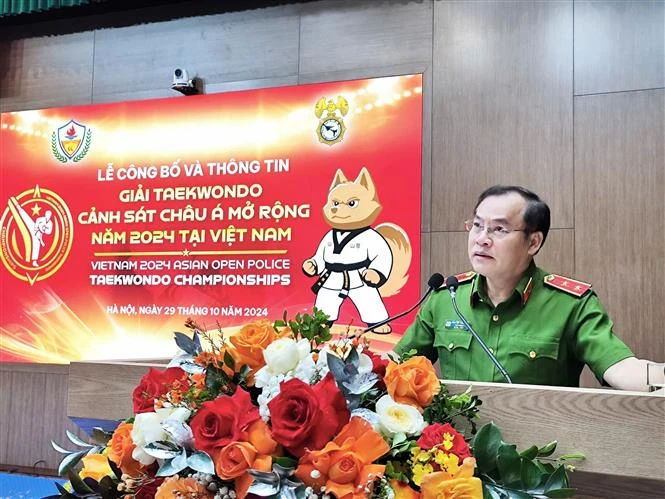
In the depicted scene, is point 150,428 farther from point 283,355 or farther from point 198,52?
point 198,52

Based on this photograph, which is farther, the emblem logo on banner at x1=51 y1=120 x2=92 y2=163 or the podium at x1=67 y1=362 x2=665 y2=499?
the emblem logo on banner at x1=51 y1=120 x2=92 y2=163

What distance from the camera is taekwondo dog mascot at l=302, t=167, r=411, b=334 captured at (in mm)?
3295

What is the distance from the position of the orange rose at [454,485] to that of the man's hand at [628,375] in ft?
2.68

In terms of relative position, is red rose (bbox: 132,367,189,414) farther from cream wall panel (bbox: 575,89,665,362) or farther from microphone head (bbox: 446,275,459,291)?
cream wall panel (bbox: 575,89,665,362)

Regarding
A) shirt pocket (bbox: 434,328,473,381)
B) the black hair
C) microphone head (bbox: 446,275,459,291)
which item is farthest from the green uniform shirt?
microphone head (bbox: 446,275,459,291)

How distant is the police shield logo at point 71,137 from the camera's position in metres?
4.02

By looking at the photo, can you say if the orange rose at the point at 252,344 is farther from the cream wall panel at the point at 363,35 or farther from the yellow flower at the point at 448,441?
the cream wall panel at the point at 363,35

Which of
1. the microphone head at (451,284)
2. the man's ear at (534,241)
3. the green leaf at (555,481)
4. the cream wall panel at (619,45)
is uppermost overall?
the cream wall panel at (619,45)

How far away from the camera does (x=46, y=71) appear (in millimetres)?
4152

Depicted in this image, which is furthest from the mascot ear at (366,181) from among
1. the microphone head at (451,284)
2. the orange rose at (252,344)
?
the orange rose at (252,344)

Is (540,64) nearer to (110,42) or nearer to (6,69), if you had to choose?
(110,42)

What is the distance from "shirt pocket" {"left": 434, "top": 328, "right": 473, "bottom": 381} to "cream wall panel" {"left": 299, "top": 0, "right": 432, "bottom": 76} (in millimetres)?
1834

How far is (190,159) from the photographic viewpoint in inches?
148

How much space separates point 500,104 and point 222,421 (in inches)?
107
